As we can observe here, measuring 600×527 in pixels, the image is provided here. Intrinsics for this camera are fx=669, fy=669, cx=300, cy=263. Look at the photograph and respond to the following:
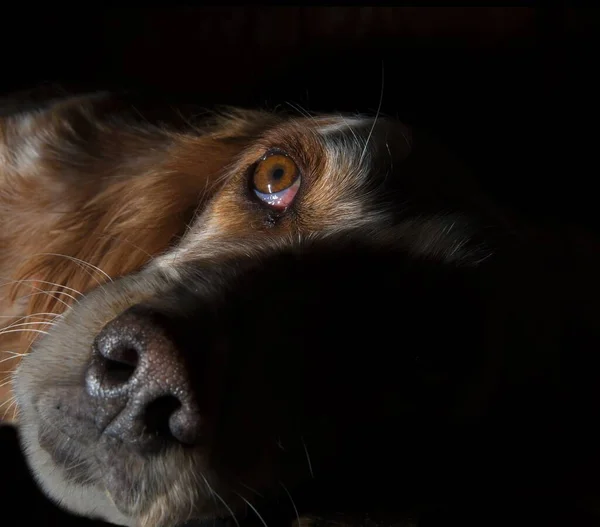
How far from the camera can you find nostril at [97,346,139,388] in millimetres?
708

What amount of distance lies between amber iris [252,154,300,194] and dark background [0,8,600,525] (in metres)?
0.31

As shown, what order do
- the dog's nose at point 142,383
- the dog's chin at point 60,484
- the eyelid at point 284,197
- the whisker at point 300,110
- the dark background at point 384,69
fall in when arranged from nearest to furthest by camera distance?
the dog's nose at point 142,383
the dog's chin at point 60,484
the eyelid at point 284,197
the dark background at point 384,69
the whisker at point 300,110

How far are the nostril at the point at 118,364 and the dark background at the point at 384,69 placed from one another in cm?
73

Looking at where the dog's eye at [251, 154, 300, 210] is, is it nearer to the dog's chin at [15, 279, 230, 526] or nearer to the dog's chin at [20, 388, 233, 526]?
the dog's chin at [15, 279, 230, 526]

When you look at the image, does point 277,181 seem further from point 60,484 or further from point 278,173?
point 60,484

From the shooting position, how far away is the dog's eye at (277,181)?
Result: 3.76 feet

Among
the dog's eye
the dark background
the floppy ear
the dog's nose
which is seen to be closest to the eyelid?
the dog's eye

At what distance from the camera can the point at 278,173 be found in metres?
1.16

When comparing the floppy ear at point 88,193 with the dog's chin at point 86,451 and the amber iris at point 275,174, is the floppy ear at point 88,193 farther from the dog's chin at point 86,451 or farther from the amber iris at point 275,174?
the dog's chin at point 86,451

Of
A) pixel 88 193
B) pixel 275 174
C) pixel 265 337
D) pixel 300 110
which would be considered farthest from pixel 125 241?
pixel 265 337

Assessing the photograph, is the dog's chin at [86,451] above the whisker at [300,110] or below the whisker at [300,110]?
below

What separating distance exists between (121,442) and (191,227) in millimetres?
581

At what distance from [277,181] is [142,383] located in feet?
1.83

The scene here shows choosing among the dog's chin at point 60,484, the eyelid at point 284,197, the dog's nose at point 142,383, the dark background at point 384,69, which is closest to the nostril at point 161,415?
the dog's nose at point 142,383
